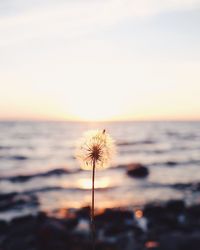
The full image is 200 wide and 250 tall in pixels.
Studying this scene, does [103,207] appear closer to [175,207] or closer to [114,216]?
[114,216]

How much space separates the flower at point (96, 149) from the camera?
2434mm

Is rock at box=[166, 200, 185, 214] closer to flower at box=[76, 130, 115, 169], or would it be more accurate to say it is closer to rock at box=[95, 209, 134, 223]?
rock at box=[95, 209, 134, 223]

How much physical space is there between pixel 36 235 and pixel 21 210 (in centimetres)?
621

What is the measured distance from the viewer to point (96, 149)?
8.24 ft

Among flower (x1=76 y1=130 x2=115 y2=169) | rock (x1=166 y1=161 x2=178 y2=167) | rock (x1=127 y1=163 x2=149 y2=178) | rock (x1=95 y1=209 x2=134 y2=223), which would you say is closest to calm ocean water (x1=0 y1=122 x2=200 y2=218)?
rock (x1=166 y1=161 x2=178 y2=167)

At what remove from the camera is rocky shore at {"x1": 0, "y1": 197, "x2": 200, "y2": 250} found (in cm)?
1600

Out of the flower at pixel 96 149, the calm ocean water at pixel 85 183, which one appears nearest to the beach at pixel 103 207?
the calm ocean water at pixel 85 183

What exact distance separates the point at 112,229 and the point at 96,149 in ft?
54.5

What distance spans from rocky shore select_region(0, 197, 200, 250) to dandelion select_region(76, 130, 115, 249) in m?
13.8

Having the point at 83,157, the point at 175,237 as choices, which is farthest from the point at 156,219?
the point at 83,157

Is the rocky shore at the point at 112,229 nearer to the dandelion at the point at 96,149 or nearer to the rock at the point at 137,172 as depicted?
the rock at the point at 137,172

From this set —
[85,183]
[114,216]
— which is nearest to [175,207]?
[114,216]

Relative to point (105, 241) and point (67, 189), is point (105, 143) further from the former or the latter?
point (67, 189)

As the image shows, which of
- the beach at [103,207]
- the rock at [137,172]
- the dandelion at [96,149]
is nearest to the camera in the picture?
the dandelion at [96,149]
